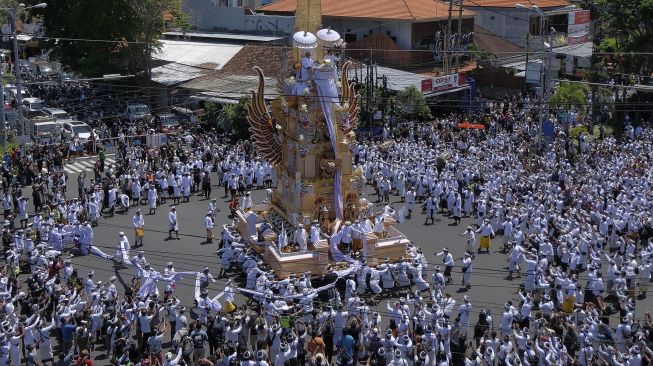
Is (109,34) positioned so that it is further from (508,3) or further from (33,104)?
(508,3)

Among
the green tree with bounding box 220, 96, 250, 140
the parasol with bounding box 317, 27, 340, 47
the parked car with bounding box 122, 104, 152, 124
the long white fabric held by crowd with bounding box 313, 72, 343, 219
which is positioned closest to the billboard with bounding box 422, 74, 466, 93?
the green tree with bounding box 220, 96, 250, 140

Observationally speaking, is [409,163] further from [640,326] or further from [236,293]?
[640,326]

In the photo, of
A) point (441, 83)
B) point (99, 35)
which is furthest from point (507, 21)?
point (99, 35)

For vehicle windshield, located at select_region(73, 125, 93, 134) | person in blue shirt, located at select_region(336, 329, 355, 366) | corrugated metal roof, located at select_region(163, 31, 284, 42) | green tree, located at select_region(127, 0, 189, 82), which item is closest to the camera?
person in blue shirt, located at select_region(336, 329, 355, 366)

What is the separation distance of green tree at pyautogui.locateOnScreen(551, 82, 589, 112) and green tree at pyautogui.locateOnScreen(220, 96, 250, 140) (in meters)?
13.1

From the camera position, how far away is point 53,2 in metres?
45.5

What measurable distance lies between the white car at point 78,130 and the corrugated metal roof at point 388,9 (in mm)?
14163

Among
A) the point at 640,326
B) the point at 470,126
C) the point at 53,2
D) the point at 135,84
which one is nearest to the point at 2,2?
the point at 53,2

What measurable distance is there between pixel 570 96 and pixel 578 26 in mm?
4251

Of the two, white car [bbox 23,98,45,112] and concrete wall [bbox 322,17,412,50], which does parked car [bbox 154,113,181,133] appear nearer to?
white car [bbox 23,98,45,112]

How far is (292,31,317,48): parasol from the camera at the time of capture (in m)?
23.2

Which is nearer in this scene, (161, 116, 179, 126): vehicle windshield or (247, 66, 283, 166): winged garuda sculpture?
(247, 66, 283, 166): winged garuda sculpture

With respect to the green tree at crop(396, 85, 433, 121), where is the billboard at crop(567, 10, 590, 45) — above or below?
above

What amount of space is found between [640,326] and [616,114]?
22902mm
